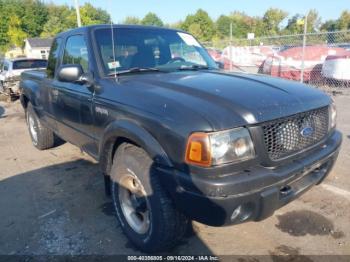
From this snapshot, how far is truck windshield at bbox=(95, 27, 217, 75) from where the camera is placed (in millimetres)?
3385

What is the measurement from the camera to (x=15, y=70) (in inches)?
483

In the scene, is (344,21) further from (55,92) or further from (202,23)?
(55,92)

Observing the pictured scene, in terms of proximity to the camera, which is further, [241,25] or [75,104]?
[241,25]

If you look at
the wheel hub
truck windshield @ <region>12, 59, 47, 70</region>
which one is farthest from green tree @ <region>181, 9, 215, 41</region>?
the wheel hub

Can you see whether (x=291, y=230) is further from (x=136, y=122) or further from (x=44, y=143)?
(x=44, y=143)

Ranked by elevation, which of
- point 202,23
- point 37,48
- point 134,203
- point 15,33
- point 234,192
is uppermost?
point 202,23

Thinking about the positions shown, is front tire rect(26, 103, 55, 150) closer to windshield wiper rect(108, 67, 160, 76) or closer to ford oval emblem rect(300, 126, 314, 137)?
windshield wiper rect(108, 67, 160, 76)

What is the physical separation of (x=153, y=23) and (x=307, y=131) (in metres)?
70.9

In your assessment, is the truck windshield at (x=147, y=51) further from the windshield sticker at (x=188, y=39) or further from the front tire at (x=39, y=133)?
the front tire at (x=39, y=133)

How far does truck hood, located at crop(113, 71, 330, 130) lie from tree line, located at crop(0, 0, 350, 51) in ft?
182

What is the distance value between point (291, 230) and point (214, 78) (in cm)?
163

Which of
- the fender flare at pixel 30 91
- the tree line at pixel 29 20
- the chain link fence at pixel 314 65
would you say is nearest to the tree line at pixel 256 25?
the tree line at pixel 29 20

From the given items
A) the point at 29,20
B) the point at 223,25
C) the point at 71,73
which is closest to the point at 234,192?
the point at 71,73

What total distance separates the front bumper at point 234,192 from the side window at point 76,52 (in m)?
1.82
